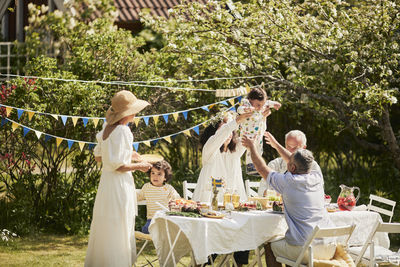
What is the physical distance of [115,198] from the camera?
18.3ft

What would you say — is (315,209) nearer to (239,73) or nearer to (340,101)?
(340,101)

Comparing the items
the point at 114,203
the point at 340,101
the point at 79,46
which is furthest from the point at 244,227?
the point at 79,46

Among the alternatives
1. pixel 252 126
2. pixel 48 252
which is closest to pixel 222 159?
pixel 252 126

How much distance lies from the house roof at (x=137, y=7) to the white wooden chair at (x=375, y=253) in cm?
921

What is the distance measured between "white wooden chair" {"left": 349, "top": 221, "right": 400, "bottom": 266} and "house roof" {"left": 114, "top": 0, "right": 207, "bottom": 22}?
921cm

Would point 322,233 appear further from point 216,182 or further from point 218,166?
point 218,166

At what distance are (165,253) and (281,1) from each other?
4.42 m

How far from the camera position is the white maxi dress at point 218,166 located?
244 inches

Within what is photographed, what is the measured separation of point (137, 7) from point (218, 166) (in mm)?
8935

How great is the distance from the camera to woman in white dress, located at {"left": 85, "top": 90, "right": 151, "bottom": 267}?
5.49 m

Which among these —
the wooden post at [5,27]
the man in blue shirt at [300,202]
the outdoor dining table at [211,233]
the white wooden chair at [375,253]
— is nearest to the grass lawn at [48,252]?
the outdoor dining table at [211,233]

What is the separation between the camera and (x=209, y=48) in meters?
8.94

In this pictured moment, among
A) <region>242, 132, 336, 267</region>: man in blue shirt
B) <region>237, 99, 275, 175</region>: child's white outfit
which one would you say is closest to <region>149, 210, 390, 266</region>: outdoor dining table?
<region>242, 132, 336, 267</region>: man in blue shirt

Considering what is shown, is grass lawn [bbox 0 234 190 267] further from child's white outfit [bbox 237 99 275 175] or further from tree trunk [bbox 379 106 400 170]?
tree trunk [bbox 379 106 400 170]
